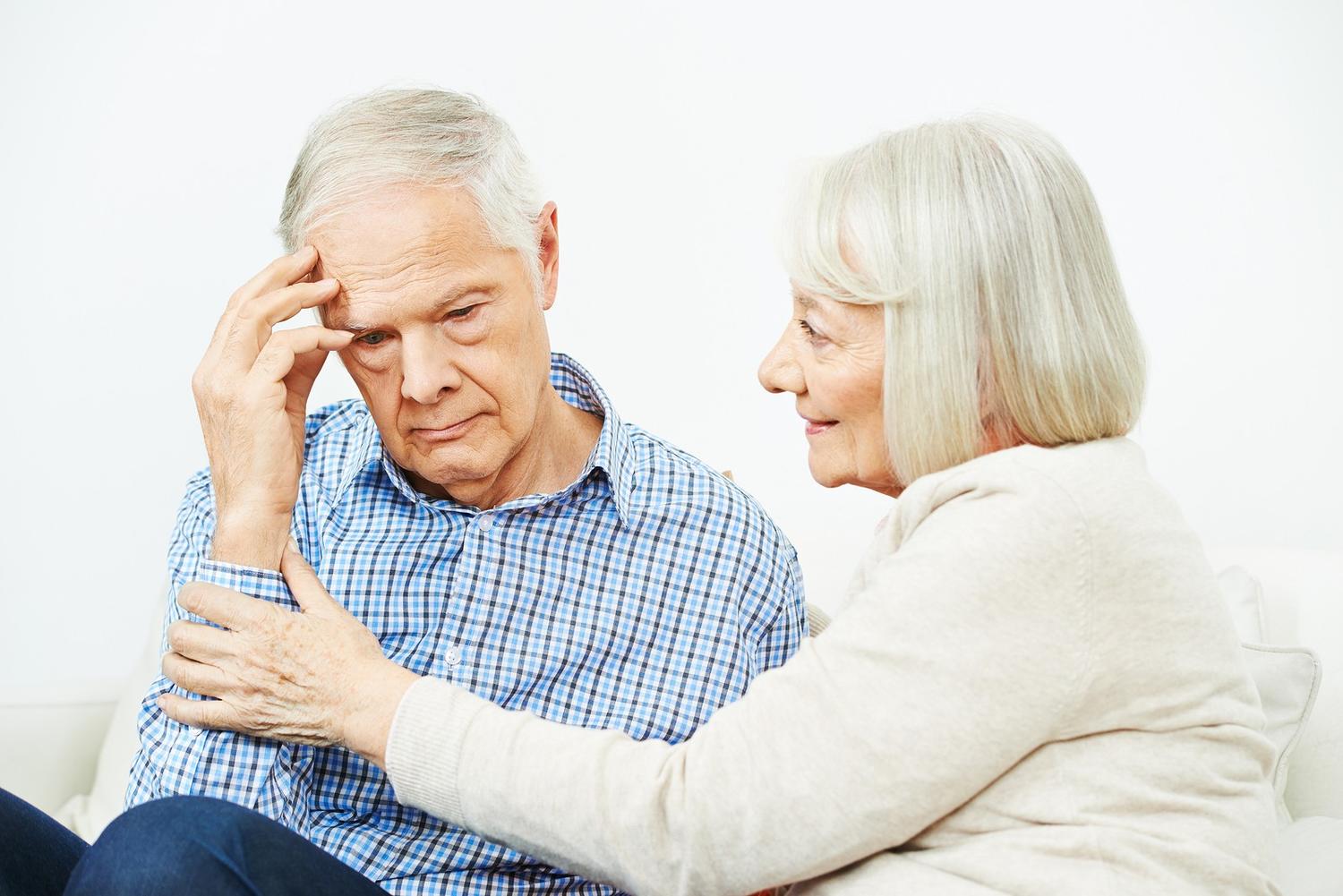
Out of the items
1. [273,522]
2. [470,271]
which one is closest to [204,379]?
[273,522]

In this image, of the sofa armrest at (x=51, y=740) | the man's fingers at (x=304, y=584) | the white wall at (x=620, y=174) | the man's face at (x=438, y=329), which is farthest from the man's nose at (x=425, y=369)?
the sofa armrest at (x=51, y=740)

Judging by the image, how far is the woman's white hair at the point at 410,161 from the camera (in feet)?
4.96

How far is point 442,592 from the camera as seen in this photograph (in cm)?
162

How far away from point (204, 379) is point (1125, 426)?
1.05 meters

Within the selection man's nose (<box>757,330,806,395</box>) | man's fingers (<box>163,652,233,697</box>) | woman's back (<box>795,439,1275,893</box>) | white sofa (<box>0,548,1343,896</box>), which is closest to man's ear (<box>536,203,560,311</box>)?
man's nose (<box>757,330,806,395</box>)

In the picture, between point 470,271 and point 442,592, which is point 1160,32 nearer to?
point 470,271

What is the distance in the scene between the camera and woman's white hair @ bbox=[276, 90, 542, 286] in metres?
1.51

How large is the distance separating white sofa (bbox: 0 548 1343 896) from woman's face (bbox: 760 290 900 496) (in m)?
0.67

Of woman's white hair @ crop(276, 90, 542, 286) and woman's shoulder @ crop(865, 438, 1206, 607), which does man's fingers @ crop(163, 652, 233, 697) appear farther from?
woman's shoulder @ crop(865, 438, 1206, 607)

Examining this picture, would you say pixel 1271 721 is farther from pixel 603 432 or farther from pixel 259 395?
pixel 259 395

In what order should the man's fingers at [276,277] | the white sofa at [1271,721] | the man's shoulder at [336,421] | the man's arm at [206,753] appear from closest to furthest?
1. the man's arm at [206,753]
2. the man's fingers at [276,277]
3. the white sofa at [1271,721]
4. the man's shoulder at [336,421]

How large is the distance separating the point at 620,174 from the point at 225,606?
1410 millimetres

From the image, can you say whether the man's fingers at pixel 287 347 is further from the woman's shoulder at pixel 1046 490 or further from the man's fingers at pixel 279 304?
the woman's shoulder at pixel 1046 490

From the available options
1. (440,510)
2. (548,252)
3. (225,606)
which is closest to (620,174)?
(548,252)
